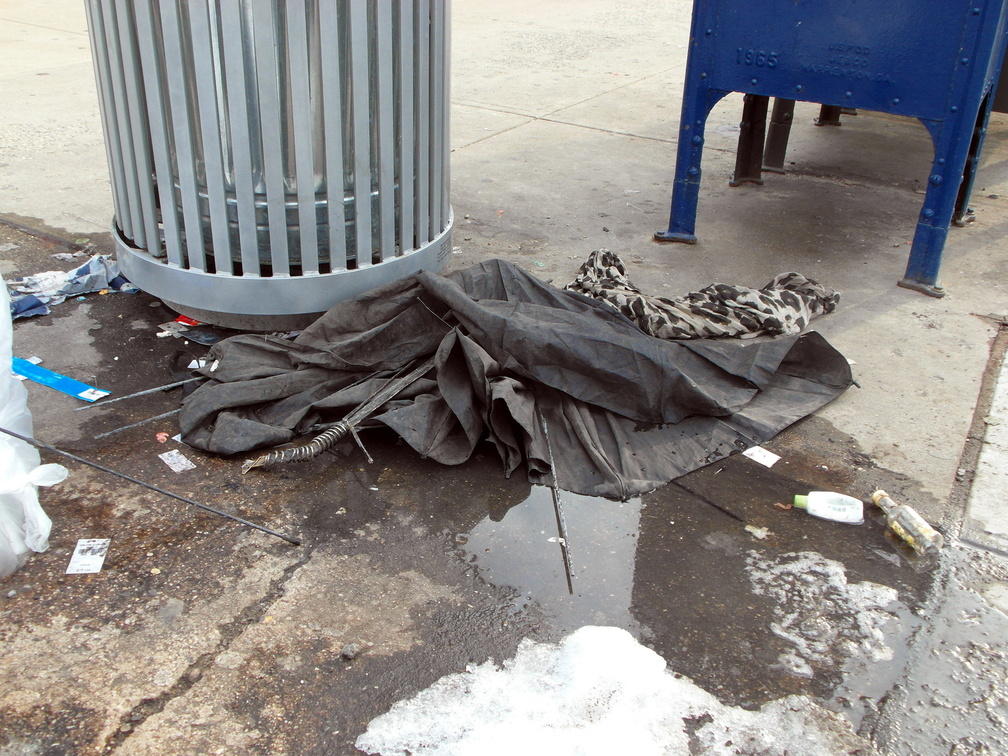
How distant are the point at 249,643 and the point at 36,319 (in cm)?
194

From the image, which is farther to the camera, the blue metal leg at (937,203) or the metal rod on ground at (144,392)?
the blue metal leg at (937,203)

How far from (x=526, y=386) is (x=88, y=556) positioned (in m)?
1.27

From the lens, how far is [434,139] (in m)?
3.10

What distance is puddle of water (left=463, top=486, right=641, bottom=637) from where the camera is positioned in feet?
6.65

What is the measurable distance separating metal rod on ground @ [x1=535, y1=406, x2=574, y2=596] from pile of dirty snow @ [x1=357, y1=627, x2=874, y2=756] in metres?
0.27

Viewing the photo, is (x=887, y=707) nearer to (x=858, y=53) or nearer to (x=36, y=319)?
(x=858, y=53)

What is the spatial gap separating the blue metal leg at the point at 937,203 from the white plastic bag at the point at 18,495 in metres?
3.32

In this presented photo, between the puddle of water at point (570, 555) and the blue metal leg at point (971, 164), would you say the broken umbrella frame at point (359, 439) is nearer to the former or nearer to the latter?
the puddle of water at point (570, 555)

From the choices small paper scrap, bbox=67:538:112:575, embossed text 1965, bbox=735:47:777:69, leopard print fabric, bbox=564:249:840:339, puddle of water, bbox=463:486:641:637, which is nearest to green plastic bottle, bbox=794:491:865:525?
puddle of water, bbox=463:486:641:637

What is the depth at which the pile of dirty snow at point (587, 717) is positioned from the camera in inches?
66.5

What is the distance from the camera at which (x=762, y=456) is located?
259cm

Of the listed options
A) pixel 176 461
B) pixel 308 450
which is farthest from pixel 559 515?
pixel 176 461

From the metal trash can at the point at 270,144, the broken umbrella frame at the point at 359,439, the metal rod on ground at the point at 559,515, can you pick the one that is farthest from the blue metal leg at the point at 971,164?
the broken umbrella frame at the point at 359,439

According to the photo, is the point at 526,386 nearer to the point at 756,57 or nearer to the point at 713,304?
the point at 713,304
